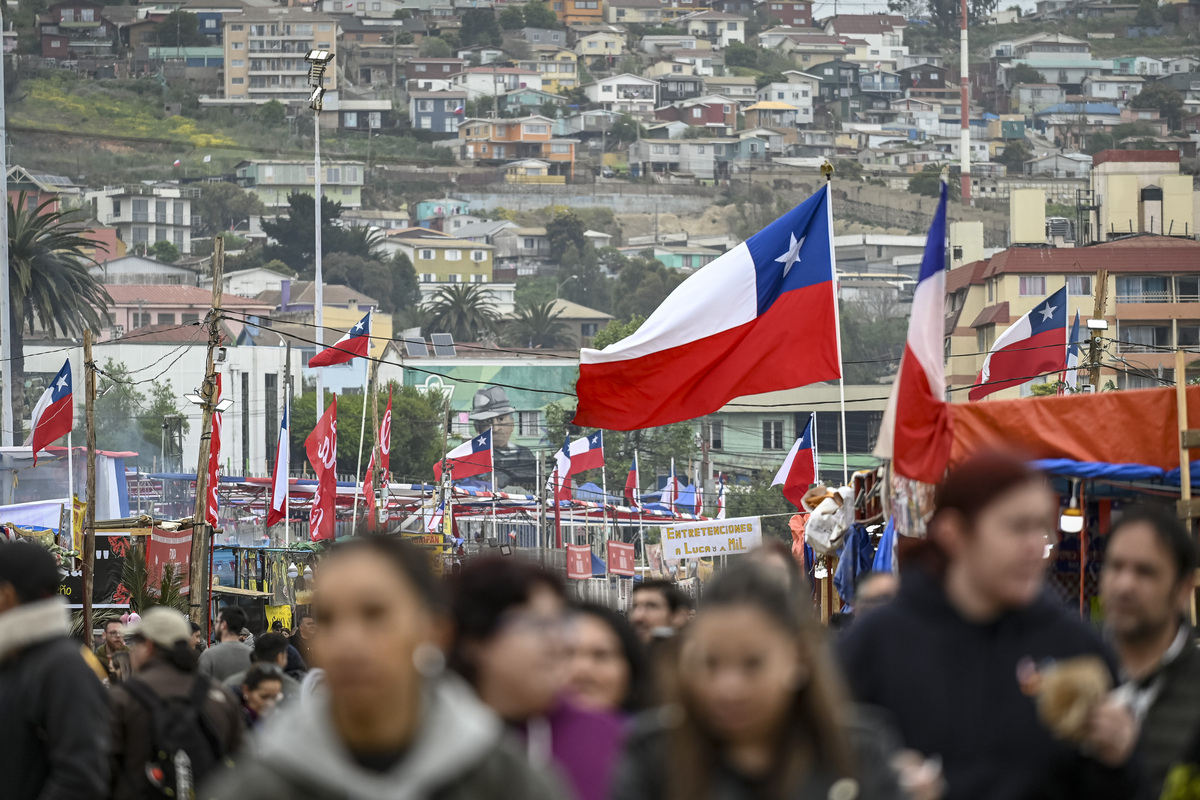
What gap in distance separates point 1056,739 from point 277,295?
15674cm

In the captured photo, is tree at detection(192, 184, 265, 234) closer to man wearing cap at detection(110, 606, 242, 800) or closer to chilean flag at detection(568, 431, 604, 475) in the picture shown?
chilean flag at detection(568, 431, 604, 475)

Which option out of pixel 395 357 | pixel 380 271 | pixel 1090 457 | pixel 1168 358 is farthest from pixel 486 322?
pixel 1090 457

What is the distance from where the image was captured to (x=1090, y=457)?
8.95m

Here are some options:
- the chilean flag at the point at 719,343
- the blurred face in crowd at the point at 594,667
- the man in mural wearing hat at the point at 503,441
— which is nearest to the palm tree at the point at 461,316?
the man in mural wearing hat at the point at 503,441

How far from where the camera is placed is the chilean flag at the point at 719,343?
37.6 feet

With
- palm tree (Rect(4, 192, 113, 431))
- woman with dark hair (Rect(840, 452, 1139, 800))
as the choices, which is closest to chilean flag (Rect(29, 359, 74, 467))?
woman with dark hair (Rect(840, 452, 1139, 800))

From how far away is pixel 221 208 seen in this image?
189m

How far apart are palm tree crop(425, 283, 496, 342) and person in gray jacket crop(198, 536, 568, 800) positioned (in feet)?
520

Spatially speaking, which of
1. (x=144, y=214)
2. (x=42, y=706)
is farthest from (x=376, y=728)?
(x=144, y=214)

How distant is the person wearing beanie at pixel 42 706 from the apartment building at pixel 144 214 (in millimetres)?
176960

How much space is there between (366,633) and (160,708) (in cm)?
341

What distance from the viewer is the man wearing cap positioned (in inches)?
230

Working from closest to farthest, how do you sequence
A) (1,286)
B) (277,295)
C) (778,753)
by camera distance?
(778,753), (1,286), (277,295)

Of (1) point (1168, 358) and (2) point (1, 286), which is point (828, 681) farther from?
(1) point (1168, 358)
